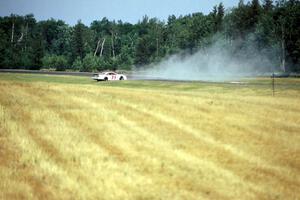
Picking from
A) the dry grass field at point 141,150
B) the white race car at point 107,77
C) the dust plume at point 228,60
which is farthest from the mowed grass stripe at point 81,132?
the dust plume at point 228,60

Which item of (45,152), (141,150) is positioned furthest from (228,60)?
(45,152)

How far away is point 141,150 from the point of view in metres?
9.99

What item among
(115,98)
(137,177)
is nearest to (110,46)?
(115,98)

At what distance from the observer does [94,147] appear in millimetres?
9961

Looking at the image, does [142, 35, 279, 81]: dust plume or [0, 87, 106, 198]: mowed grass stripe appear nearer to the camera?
[0, 87, 106, 198]: mowed grass stripe

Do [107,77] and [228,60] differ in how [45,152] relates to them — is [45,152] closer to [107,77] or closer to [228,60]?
[107,77]

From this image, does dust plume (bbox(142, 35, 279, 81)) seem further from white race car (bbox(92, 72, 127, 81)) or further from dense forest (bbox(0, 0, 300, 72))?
white race car (bbox(92, 72, 127, 81))

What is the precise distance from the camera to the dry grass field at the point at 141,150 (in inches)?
309

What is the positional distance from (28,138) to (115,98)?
6489mm

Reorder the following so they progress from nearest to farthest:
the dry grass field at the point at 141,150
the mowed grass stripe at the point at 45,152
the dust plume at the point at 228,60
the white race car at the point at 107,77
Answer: the dry grass field at the point at 141,150 < the mowed grass stripe at the point at 45,152 < the white race car at the point at 107,77 < the dust plume at the point at 228,60

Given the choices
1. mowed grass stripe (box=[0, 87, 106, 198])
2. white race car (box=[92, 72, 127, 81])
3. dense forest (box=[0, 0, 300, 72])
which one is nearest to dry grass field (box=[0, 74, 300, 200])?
mowed grass stripe (box=[0, 87, 106, 198])

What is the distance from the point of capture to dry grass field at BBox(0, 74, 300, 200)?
7.86 metres

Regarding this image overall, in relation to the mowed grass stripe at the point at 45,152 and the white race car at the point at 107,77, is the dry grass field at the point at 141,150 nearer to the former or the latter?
the mowed grass stripe at the point at 45,152

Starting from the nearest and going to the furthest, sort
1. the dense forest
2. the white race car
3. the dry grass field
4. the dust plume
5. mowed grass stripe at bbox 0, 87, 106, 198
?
the dry grass field, mowed grass stripe at bbox 0, 87, 106, 198, the white race car, the dense forest, the dust plume
